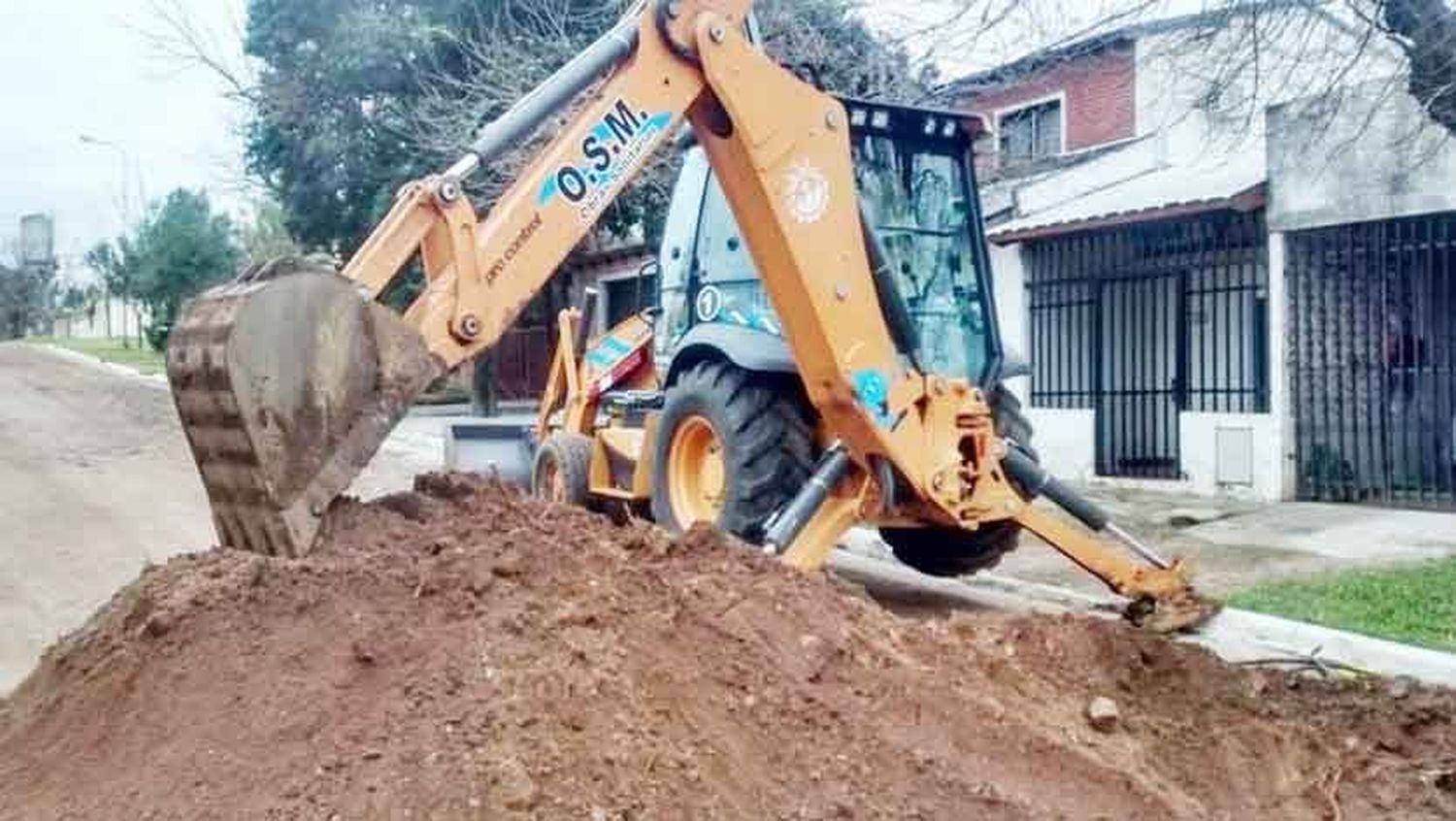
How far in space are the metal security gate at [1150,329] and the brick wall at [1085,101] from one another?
13.7 ft

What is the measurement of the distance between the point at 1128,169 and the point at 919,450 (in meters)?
10.5

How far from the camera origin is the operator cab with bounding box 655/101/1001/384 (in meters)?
7.57

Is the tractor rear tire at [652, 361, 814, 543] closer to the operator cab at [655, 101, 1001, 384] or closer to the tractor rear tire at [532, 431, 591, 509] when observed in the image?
the operator cab at [655, 101, 1001, 384]

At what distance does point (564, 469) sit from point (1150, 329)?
7.32m

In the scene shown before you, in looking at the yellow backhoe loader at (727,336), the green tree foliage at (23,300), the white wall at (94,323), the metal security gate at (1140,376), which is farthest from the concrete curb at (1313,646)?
the green tree foliage at (23,300)

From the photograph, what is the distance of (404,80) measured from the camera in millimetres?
21125

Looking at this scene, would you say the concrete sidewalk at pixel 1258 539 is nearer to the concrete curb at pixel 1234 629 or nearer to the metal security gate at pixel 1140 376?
the concrete curb at pixel 1234 629

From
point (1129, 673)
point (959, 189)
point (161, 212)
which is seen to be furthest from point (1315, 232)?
point (161, 212)

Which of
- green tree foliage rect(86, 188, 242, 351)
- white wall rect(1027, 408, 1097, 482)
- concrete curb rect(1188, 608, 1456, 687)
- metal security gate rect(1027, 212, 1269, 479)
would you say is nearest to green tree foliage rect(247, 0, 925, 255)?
metal security gate rect(1027, 212, 1269, 479)

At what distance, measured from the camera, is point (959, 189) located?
7871mm

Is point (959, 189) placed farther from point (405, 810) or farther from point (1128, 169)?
point (1128, 169)

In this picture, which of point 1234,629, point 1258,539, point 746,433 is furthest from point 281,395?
point 1258,539

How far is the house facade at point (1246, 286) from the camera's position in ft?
38.3

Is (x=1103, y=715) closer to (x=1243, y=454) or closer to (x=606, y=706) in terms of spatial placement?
(x=606, y=706)
